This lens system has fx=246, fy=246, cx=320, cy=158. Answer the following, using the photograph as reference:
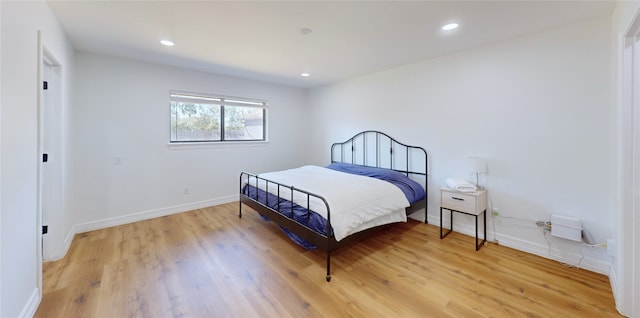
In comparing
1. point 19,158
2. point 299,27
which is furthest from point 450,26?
point 19,158

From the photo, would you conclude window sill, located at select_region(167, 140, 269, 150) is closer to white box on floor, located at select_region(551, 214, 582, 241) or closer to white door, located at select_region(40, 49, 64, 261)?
white door, located at select_region(40, 49, 64, 261)

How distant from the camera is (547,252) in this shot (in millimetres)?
2709

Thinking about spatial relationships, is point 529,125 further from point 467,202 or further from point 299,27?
point 299,27

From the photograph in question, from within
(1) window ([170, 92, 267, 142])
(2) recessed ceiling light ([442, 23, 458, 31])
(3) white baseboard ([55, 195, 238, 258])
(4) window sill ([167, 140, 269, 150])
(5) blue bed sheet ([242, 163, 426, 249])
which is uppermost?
(2) recessed ceiling light ([442, 23, 458, 31])

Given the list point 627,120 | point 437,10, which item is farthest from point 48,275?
point 627,120

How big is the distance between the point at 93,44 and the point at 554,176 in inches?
223

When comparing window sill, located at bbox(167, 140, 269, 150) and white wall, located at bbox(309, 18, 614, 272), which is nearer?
white wall, located at bbox(309, 18, 614, 272)

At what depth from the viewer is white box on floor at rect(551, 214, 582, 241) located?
2.47 metres

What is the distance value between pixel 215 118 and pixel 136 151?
1.39m

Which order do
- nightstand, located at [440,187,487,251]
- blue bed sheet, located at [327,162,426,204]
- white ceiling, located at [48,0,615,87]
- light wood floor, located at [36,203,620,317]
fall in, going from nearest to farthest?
light wood floor, located at [36,203,620,317], white ceiling, located at [48,0,615,87], nightstand, located at [440,187,487,251], blue bed sheet, located at [327,162,426,204]

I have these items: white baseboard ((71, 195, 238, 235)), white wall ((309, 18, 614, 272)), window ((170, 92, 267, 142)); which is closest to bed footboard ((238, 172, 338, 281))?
white baseboard ((71, 195, 238, 235))

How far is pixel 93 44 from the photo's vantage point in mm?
3092

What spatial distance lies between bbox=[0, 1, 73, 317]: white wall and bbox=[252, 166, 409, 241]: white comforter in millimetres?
2132

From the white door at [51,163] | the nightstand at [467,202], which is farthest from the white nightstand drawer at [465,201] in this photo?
the white door at [51,163]
